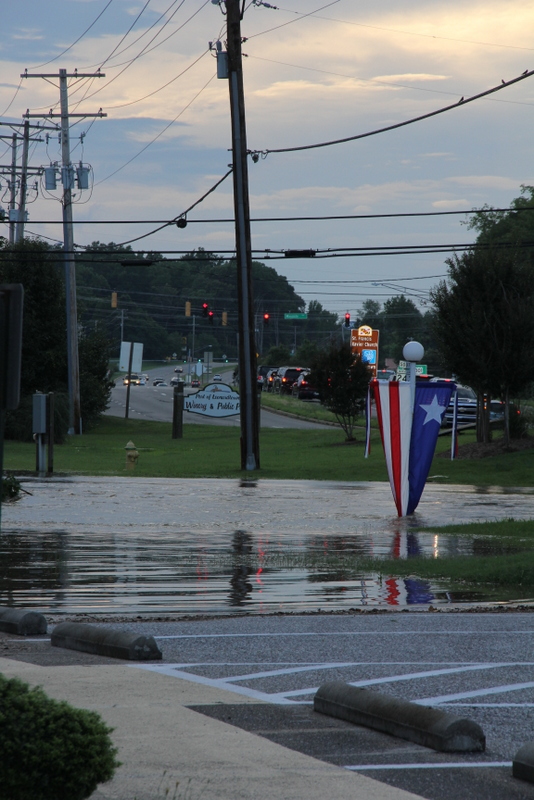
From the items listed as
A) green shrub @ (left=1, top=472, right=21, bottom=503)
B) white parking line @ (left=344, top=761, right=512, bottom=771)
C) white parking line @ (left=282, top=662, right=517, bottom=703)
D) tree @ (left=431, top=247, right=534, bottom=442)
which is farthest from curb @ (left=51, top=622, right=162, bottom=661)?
tree @ (left=431, top=247, right=534, bottom=442)

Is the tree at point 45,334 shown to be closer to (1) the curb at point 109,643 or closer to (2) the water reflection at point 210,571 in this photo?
(2) the water reflection at point 210,571

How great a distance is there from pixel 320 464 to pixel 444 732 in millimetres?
28314

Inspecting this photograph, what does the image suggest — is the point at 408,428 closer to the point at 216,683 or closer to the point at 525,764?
the point at 216,683

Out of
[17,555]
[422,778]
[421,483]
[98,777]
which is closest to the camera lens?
Result: [98,777]

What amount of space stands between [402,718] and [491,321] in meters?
29.6

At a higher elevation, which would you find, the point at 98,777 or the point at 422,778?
the point at 98,777

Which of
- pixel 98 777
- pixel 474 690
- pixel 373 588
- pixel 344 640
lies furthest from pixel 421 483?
pixel 98 777

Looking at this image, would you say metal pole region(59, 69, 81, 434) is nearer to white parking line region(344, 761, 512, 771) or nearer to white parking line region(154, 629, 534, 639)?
white parking line region(154, 629, 534, 639)

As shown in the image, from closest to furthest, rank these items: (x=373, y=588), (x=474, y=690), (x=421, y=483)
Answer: (x=474, y=690)
(x=373, y=588)
(x=421, y=483)

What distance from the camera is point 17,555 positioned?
1407 cm

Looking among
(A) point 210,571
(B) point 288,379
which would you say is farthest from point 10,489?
(B) point 288,379

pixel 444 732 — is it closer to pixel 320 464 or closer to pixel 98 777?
pixel 98 777

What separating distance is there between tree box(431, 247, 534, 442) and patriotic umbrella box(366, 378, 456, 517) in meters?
14.9

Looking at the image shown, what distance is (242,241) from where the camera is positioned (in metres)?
30.2
